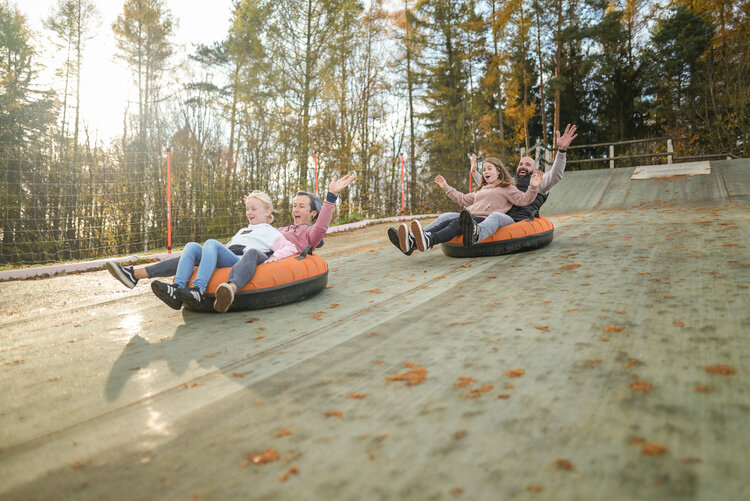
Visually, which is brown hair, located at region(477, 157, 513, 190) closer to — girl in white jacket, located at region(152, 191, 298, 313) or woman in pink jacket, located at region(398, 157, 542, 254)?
woman in pink jacket, located at region(398, 157, 542, 254)

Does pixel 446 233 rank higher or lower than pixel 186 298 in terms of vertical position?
higher

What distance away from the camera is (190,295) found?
2.82 metres

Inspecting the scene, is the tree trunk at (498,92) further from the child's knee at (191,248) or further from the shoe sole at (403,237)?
the child's knee at (191,248)

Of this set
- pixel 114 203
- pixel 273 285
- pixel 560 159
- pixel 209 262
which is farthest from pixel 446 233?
pixel 114 203

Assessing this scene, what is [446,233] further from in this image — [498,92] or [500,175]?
[498,92]

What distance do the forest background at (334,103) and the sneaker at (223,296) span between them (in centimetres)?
513

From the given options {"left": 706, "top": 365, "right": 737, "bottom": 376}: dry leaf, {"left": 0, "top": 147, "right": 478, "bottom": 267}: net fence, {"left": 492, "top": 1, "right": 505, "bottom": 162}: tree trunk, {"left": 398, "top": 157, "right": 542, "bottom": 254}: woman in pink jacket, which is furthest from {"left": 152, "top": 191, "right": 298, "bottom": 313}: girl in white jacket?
{"left": 492, "top": 1, "right": 505, "bottom": 162}: tree trunk

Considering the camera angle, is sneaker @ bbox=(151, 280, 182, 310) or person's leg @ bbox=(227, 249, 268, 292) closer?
sneaker @ bbox=(151, 280, 182, 310)

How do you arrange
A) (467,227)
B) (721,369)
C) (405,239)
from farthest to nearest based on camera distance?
(405,239) → (467,227) → (721,369)

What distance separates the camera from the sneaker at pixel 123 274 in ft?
9.45

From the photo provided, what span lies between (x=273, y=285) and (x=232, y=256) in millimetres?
387

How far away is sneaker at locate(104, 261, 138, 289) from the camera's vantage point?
9.45ft

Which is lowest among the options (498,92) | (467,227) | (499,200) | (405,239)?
(405,239)

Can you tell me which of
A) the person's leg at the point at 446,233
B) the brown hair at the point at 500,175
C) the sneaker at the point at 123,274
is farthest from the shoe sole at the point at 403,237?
the sneaker at the point at 123,274
